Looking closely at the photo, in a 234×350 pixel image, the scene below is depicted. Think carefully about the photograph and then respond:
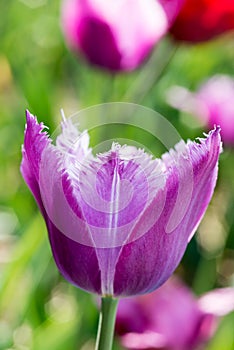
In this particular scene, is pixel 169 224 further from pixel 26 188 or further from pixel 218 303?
pixel 26 188

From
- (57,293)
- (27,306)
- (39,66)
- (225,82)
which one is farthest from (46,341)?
(39,66)

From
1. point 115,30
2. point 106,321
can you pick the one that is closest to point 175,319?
point 106,321

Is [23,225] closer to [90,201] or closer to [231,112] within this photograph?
[231,112]

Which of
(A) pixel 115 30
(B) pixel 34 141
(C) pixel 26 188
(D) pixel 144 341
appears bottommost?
(D) pixel 144 341

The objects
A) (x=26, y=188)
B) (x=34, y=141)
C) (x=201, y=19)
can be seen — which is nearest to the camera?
(x=34, y=141)

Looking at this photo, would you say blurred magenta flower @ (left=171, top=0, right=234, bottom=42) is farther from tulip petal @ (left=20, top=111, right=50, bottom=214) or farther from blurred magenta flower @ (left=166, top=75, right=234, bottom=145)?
tulip petal @ (left=20, top=111, right=50, bottom=214)

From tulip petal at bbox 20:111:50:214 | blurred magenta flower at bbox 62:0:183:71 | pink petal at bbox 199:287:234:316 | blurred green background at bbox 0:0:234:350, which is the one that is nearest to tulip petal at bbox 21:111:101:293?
tulip petal at bbox 20:111:50:214

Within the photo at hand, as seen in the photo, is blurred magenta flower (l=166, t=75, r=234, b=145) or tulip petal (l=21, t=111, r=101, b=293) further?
blurred magenta flower (l=166, t=75, r=234, b=145)
